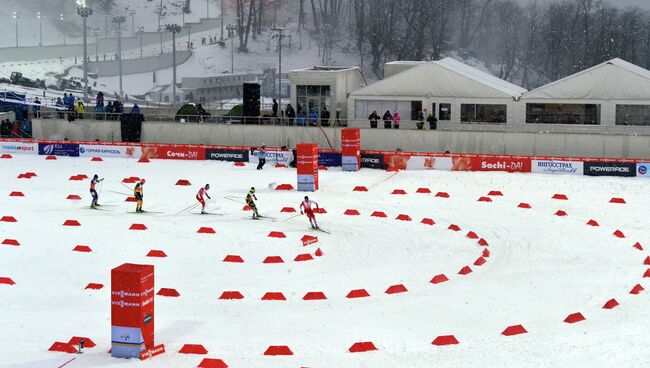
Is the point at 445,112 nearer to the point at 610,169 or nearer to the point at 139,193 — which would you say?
the point at 610,169

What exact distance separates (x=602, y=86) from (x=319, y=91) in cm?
1494

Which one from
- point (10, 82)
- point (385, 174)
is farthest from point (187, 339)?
point (10, 82)

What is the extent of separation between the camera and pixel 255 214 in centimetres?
3494

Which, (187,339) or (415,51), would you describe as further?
(415,51)

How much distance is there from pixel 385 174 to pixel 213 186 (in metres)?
8.30

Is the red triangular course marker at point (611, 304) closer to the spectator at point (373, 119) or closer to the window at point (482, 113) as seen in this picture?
the window at point (482, 113)

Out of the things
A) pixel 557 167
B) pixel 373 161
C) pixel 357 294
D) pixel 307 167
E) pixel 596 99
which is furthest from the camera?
pixel 596 99

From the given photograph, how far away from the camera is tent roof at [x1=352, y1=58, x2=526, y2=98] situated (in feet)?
167

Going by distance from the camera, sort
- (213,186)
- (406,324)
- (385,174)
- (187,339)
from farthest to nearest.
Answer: (385,174), (213,186), (406,324), (187,339)

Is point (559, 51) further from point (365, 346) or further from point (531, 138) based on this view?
point (365, 346)

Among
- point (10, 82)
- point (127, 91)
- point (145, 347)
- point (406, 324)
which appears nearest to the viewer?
point (145, 347)

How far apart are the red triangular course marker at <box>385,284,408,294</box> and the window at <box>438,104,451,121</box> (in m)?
27.1

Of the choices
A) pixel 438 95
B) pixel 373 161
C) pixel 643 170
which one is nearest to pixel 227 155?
pixel 373 161

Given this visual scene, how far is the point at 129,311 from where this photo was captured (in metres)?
19.5
